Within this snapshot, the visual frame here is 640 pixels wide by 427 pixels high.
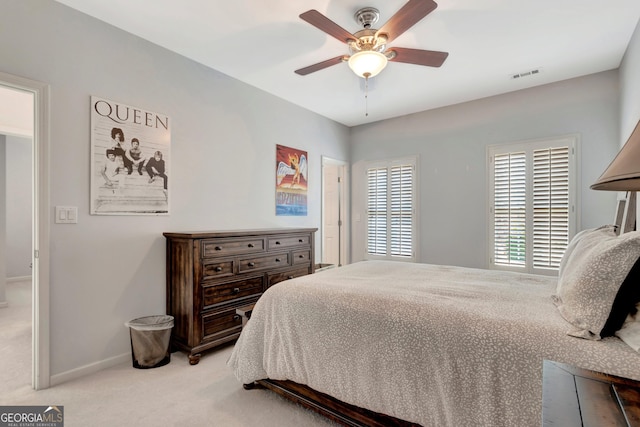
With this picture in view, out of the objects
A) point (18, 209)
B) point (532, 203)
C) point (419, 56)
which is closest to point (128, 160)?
point (419, 56)

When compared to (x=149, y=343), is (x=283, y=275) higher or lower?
higher

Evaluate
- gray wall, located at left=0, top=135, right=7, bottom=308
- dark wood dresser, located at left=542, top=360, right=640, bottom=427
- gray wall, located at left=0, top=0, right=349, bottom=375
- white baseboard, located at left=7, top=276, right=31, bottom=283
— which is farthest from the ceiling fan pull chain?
white baseboard, located at left=7, top=276, right=31, bottom=283

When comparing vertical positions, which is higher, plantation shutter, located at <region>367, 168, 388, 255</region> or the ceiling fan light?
the ceiling fan light

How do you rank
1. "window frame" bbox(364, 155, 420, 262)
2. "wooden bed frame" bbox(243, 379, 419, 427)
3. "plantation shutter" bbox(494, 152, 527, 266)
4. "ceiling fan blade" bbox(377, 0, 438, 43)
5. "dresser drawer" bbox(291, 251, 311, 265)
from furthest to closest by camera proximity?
1. "window frame" bbox(364, 155, 420, 262)
2. "plantation shutter" bbox(494, 152, 527, 266)
3. "dresser drawer" bbox(291, 251, 311, 265)
4. "ceiling fan blade" bbox(377, 0, 438, 43)
5. "wooden bed frame" bbox(243, 379, 419, 427)

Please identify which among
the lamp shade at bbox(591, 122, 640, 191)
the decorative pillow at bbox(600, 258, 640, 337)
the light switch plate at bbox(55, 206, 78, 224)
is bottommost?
the decorative pillow at bbox(600, 258, 640, 337)

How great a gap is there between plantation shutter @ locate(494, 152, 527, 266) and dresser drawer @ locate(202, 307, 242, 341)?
325cm

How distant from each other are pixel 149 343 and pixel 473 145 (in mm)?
4302

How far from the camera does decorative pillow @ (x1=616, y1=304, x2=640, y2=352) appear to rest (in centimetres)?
109

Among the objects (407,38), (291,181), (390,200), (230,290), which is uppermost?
(407,38)

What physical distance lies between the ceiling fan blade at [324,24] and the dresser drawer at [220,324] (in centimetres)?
239

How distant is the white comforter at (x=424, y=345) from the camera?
47.3 inches

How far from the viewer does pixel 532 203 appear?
370 cm

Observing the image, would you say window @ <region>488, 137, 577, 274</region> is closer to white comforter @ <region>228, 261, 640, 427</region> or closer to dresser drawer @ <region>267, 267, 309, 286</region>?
white comforter @ <region>228, 261, 640, 427</region>

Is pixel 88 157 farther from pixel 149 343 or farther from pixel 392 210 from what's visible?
pixel 392 210
